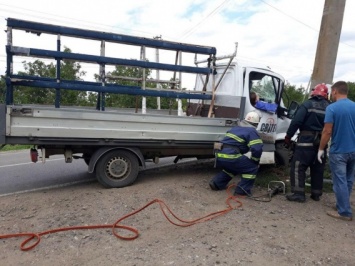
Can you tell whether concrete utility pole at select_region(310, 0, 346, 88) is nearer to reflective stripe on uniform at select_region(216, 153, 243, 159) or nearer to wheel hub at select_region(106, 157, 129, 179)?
reflective stripe on uniform at select_region(216, 153, 243, 159)

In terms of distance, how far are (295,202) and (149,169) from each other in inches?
125

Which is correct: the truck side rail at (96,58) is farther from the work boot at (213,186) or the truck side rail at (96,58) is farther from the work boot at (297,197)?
the work boot at (297,197)

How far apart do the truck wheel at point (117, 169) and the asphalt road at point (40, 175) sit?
1.00m

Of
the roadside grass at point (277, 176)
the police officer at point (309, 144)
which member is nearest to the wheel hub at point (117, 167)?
the roadside grass at point (277, 176)

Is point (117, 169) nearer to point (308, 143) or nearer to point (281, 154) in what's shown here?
point (308, 143)

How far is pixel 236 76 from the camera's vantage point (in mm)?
6168

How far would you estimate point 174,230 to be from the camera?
12.5 feet

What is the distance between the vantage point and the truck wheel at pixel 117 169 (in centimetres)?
527

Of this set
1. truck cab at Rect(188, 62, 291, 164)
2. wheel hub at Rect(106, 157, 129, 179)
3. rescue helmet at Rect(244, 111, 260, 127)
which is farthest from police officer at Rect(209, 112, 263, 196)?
wheel hub at Rect(106, 157, 129, 179)

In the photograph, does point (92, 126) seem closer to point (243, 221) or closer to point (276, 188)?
point (243, 221)

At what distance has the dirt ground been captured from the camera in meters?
3.20

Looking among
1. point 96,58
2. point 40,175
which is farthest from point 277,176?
point 40,175

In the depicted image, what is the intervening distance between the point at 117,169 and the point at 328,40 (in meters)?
4.70

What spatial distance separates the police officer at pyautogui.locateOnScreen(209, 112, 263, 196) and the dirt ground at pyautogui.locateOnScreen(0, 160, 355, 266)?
0.89 feet
